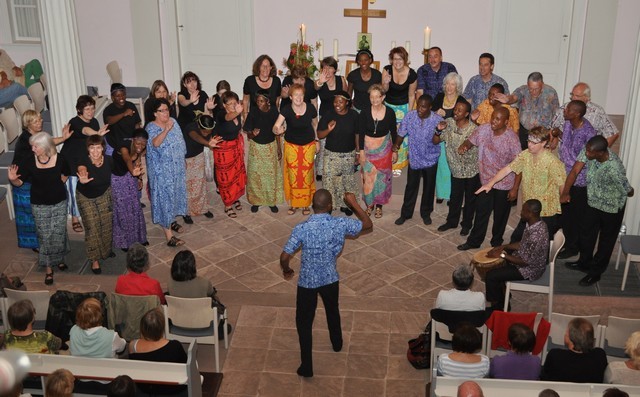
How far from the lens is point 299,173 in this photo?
9.78 m

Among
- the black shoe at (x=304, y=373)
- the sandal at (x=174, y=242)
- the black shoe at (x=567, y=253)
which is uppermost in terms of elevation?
the sandal at (x=174, y=242)

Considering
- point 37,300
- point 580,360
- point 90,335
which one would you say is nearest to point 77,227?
point 37,300

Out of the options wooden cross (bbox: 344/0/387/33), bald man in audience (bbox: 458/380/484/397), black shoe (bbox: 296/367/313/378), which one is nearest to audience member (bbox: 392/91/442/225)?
black shoe (bbox: 296/367/313/378)

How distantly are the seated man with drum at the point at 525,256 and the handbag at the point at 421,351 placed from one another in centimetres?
96

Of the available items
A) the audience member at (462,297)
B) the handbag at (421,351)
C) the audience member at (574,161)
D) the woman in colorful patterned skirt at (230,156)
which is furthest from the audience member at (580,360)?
the woman in colorful patterned skirt at (230,156)

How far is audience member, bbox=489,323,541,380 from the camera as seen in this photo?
5738 millimetres

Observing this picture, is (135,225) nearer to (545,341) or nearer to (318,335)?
(318,335)

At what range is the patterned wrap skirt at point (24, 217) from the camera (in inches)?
345

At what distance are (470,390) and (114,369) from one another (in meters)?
2.49

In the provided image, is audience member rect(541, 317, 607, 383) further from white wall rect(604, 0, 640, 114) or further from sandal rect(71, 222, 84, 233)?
white wall rect(604, 0, 640, 114)

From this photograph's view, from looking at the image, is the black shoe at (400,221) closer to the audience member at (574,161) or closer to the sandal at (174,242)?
the audience member at (574,161)

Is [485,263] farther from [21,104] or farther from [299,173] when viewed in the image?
[21,104]

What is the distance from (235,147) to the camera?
9773 millimetres

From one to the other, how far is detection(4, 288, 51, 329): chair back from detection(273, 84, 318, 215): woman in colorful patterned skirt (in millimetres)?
3653
